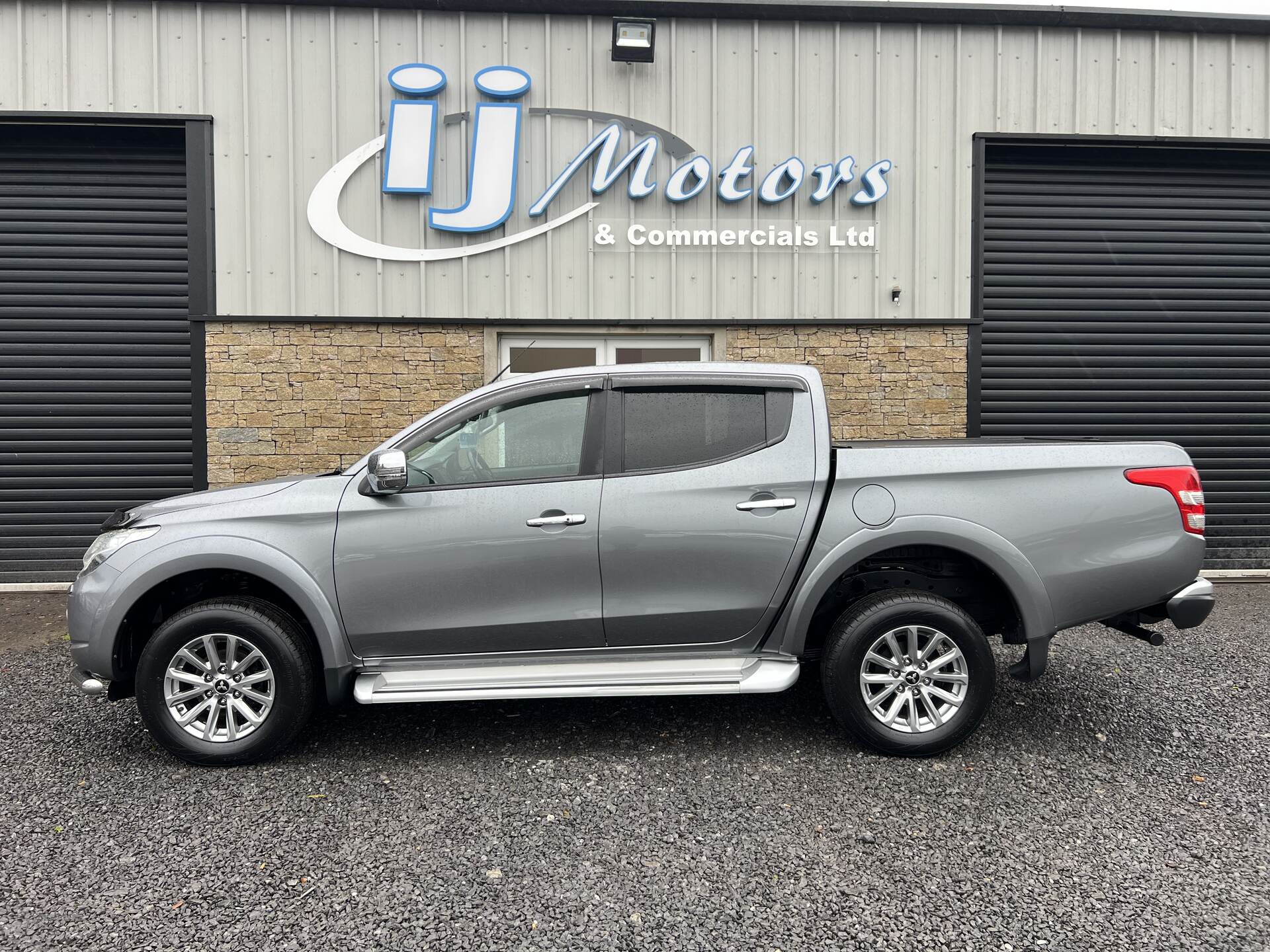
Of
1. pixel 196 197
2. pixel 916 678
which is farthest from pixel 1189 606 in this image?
pixel 196 197

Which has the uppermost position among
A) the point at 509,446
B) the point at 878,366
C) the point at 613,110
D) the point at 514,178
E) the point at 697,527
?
the point at 613,110

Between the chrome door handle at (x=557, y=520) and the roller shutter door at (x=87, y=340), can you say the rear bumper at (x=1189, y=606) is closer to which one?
the chrome door handle at (x=557, y=520)

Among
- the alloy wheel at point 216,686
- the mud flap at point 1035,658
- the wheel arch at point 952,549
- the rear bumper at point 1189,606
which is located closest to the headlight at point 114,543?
the alloy wheel at point 216,686

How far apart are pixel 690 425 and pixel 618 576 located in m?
0.79

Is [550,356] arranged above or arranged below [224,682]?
above

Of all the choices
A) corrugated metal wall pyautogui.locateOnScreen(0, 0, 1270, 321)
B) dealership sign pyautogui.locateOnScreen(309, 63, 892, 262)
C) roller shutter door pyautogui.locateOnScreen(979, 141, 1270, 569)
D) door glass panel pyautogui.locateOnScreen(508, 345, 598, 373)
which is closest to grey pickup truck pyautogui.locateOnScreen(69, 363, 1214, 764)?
door glass panel pyautogui.locateOnScreen(508, 345, 598, 373)

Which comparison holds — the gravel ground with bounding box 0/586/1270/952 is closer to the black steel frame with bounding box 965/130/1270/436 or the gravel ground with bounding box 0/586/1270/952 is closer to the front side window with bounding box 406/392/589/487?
the front side window with bounding box 406/392/589/487

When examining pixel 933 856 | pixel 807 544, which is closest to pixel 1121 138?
pixel 807 544

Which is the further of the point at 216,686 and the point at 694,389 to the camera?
the point at 694,389

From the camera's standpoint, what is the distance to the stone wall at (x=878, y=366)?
7.36 metres

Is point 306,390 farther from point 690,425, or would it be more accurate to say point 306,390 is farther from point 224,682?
point 690,425

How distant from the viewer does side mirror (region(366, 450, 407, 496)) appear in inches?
132

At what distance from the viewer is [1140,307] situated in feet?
25.5

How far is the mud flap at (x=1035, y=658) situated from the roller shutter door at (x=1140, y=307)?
4.59m
